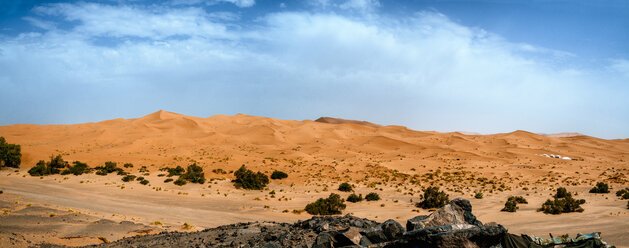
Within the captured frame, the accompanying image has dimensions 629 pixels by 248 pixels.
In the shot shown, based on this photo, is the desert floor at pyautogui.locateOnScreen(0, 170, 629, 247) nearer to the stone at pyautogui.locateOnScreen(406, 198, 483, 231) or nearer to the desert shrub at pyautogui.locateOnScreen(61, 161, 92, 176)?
the desert shrub at pyautogui.locateOnScreen(61, 161, 92, 176)

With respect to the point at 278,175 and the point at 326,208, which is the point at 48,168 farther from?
the point at 326,208

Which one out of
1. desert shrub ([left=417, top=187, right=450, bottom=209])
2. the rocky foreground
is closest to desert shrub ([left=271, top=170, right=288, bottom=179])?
desert shrub ([left=417, top=187, right=450, bottom=209])

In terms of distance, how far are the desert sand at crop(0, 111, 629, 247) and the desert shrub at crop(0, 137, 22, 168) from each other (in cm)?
91

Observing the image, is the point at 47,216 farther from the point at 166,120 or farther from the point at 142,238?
the point at 166,120

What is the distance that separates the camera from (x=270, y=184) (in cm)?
2556

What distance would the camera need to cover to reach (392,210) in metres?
17.6

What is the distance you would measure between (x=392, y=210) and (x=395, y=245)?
35.4 ft

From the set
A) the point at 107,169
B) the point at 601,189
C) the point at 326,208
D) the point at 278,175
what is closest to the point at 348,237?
the point at 326,208

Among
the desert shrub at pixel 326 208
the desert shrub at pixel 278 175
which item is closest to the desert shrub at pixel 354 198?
the desert shrub at pixel 326 208

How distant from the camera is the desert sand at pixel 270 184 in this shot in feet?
44.5

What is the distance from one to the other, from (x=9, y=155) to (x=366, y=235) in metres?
33.7

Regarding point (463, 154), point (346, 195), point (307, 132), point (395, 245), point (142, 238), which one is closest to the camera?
point (395, 245)

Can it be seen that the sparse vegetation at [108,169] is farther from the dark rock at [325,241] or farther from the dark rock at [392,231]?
the dark rock at [392,231]

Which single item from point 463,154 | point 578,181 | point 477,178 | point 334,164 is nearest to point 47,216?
point 334,164
